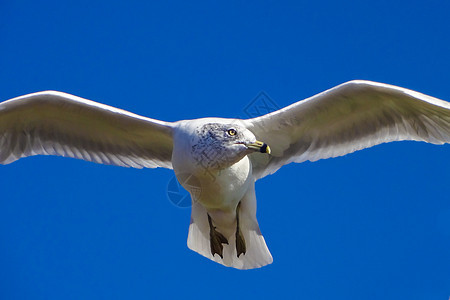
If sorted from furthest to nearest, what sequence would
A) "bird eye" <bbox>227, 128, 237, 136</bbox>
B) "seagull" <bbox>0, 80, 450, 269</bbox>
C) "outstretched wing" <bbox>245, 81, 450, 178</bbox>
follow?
"outstretched wing" <bbox>245, 81, 450, 178</bbox> → "seagull" <bbox>0, 80, 450, 269</bbox> → "bird eye" <bbox>227, 128, 237, 136</bbox>

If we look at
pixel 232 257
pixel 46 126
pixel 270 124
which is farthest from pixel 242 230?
pixel 46 126

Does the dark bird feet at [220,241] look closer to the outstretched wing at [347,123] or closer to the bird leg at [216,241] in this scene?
the bird leg at [216,241]

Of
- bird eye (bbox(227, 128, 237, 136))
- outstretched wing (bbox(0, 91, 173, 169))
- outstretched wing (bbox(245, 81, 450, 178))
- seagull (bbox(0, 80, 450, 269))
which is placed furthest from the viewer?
outstretched wing (bbox(0, 91, 173, 169))

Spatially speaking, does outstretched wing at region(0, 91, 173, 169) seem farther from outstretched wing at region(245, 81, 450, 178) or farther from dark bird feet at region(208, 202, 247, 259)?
outstretched wing at region(245, 81, 450, 178)

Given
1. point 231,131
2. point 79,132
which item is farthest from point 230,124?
point 79,132

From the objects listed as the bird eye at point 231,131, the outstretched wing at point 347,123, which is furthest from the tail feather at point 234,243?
the bird eye at point 231,131

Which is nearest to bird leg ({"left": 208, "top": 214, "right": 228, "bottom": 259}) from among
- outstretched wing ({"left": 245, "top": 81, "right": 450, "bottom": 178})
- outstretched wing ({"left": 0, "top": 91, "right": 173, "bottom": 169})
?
outstretched wing ({"left": 245, "top": 81, "right": 450, "bottom": 178})

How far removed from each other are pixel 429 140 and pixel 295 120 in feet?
3.64

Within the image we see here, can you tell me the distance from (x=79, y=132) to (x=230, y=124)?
169cm

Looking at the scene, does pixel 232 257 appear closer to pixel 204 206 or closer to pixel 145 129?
pixel 204 206

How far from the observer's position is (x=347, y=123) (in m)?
6.84

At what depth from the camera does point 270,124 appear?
6641mm

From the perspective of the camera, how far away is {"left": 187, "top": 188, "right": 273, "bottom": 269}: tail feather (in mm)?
6836

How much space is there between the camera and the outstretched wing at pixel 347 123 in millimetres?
6492
